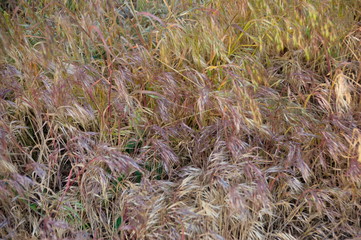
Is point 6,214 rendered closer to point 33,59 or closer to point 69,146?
point 69,146

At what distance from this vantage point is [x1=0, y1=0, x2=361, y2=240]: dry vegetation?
5.86 ft

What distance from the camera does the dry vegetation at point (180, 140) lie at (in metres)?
1.79

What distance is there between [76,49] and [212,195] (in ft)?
2.85

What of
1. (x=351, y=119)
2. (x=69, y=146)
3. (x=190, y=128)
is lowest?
(x=351, y=119)

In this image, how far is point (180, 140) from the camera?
2.03m

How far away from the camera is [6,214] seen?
1844mm

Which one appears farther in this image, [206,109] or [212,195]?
[206,109]

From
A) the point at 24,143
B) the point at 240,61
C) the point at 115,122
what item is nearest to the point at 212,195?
the point at 115,122

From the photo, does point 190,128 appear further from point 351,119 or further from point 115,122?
point 351,119

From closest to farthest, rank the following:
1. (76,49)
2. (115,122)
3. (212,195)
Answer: (212,195), (115,122), (76,49)

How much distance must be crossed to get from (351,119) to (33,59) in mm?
1341

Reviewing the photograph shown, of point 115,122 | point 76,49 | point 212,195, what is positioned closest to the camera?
point 212,195

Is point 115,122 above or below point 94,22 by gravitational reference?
below

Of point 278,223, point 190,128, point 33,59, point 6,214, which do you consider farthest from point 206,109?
point 6,214
